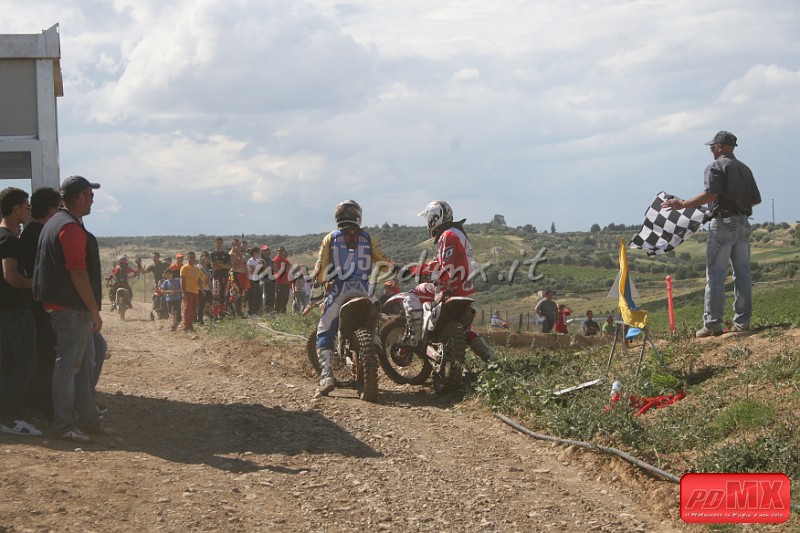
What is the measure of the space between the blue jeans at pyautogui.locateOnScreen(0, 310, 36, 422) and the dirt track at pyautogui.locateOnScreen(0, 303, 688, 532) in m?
0.44

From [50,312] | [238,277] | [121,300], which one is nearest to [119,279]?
[121,300]

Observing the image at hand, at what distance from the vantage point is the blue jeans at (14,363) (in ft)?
26.1

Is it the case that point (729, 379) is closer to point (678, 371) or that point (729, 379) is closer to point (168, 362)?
point (678, 371)

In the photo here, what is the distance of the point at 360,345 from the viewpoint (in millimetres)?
10617

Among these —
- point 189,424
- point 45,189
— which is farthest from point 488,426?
point 45,189

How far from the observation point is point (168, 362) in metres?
14.1

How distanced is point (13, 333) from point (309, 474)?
292 centimetres

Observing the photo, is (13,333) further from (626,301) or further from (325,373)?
(626,301)

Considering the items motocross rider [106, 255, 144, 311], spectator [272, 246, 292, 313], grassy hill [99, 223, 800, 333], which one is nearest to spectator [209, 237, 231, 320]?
spectator [272, 246, 292, 313]

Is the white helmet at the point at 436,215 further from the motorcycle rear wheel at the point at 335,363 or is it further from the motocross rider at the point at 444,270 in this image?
the motorcycle rear wheel at the point at 335,363

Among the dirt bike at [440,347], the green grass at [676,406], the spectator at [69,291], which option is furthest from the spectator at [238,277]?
the spectator at [69,291]

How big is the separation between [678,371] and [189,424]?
4988mm

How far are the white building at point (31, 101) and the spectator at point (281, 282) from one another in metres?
12.5

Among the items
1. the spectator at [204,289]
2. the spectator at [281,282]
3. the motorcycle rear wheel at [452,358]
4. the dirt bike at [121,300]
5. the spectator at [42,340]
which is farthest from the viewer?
the dirt bike at [121,300]
